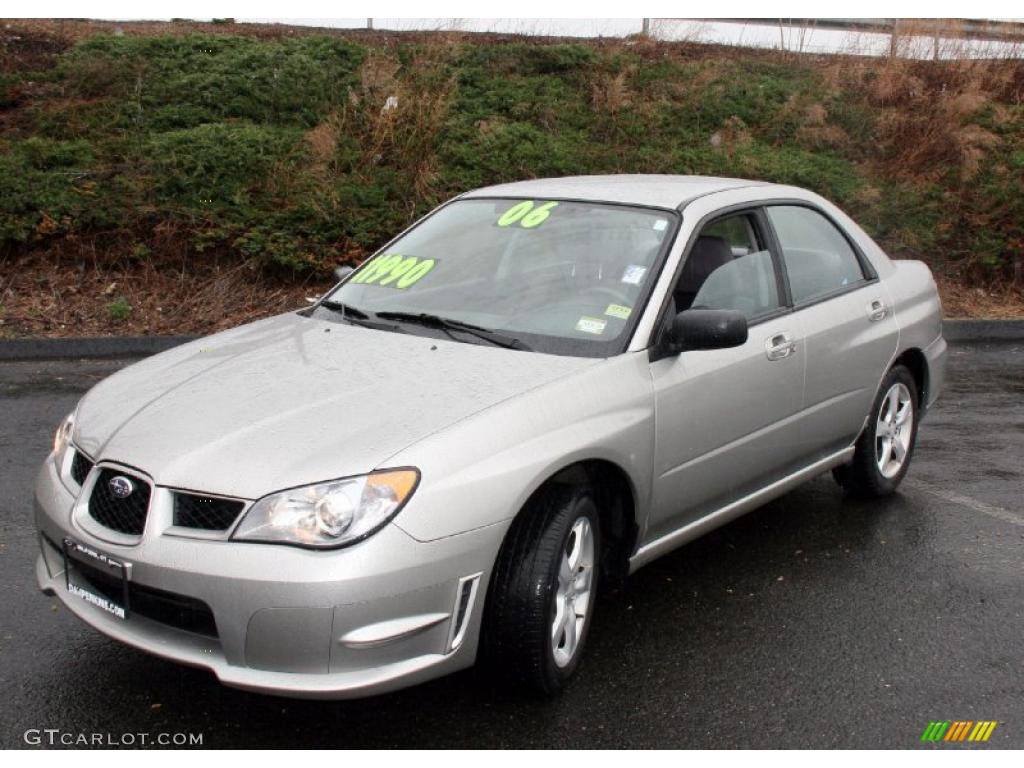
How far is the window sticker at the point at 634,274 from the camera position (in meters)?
4.36

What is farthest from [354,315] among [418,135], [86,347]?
[418,135]

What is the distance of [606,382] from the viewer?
154 inches

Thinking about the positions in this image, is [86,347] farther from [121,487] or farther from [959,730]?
[959,730]

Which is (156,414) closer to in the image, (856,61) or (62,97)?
(62,97)

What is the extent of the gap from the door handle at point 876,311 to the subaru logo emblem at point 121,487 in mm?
3392

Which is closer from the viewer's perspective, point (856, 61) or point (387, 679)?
point (387, 679)

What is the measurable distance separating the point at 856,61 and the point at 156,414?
14425 millimetres

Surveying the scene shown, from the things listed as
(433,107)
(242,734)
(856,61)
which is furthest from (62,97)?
(242,734)

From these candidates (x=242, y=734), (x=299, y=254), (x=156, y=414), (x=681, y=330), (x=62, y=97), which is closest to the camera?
(x=242, y=734)

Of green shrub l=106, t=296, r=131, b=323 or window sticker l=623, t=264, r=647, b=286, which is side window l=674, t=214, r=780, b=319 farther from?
green shrub l=106, t=296, r=131, b=323

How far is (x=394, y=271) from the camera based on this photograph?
4883mm

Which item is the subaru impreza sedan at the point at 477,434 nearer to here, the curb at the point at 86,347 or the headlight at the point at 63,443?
the headlight at the point at 63,443

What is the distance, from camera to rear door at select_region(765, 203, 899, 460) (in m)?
4.96

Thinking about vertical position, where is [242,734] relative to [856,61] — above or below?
below
